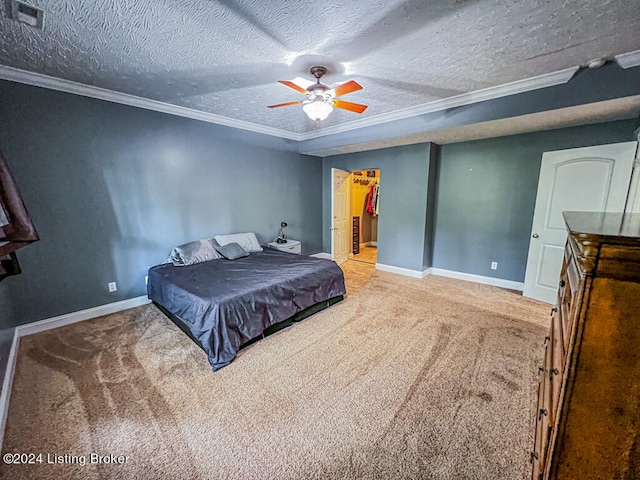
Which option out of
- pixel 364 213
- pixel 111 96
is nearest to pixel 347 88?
pixel 111 96

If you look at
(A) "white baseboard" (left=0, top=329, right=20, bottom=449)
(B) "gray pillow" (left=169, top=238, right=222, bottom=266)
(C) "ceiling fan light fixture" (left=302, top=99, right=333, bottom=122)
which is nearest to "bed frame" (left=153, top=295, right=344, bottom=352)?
(B) "gray pillow" (left=169, top=238, right=222, bottom=266)

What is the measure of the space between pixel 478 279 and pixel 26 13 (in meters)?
5.48

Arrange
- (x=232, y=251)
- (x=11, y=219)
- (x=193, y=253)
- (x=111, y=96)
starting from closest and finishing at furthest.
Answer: (x=11, y=219), (x=111, y=96), (x=193, y=253), (x=232, y=251)

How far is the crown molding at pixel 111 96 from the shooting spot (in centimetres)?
238

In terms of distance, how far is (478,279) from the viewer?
4.17m

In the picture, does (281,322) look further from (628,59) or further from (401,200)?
(628,59)

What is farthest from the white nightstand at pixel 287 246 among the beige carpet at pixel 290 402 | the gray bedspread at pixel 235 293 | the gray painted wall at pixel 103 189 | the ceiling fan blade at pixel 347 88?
the ceiling fan blade at pixel 347 88

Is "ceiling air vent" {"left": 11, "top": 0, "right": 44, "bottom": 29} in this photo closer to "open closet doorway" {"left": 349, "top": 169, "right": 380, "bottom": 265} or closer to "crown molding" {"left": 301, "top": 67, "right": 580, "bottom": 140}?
"crown molding" {"left": 301, "top": 67, "right": 580, "bottom": 140}

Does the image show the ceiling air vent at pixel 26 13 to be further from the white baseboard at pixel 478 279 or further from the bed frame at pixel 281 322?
the white baseboard at pixel 478 279

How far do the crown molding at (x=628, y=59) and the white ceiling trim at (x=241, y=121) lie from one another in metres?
0.25

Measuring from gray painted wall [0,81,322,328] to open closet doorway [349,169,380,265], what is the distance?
294 cm

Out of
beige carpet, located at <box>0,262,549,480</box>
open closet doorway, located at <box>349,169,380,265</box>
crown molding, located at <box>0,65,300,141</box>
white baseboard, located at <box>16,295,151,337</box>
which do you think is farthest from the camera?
open closet doorway, located at <box>349,169,380,265</box>

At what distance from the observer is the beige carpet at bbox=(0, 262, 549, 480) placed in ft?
4.55

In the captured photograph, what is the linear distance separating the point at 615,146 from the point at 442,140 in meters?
1.81
